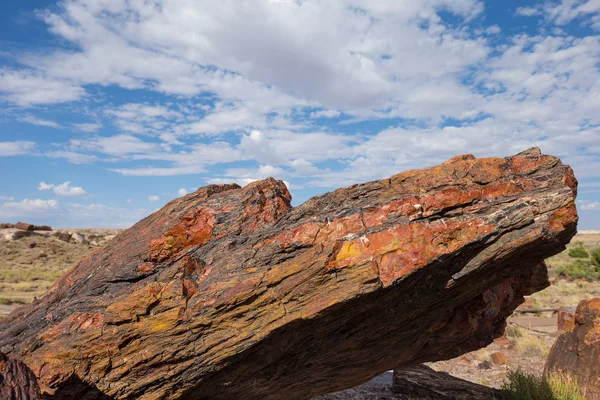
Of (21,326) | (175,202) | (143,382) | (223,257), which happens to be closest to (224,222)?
(223,257)

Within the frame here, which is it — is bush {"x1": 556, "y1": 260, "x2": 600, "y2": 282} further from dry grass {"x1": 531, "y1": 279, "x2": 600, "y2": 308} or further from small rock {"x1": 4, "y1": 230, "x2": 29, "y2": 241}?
small rock {"x1": 4, "y1": 230, "x2": 29, "y2": 241}

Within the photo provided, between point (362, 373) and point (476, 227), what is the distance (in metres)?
4.21

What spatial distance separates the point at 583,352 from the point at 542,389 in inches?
59.1

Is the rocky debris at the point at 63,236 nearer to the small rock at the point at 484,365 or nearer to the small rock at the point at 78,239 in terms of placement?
the small rock at the point at 78,239

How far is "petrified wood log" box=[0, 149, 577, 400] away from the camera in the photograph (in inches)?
263

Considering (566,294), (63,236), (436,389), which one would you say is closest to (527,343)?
(436,389)

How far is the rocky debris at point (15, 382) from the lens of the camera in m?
5.01

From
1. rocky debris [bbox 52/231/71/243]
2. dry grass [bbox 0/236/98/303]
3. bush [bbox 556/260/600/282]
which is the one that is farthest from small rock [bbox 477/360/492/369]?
rocky debris [bbox 52/231/71/243]

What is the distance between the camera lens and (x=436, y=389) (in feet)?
38.0

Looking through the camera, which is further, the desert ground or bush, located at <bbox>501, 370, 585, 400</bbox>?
the desert ground

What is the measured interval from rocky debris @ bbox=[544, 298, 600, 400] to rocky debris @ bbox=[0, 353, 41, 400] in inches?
500

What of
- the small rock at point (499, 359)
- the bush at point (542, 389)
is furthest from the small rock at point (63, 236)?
the bush at point (542, 389)

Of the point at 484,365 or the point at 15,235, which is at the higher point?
the point at 15,235

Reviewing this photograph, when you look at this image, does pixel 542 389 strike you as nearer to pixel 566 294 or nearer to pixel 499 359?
pixel 499 359
